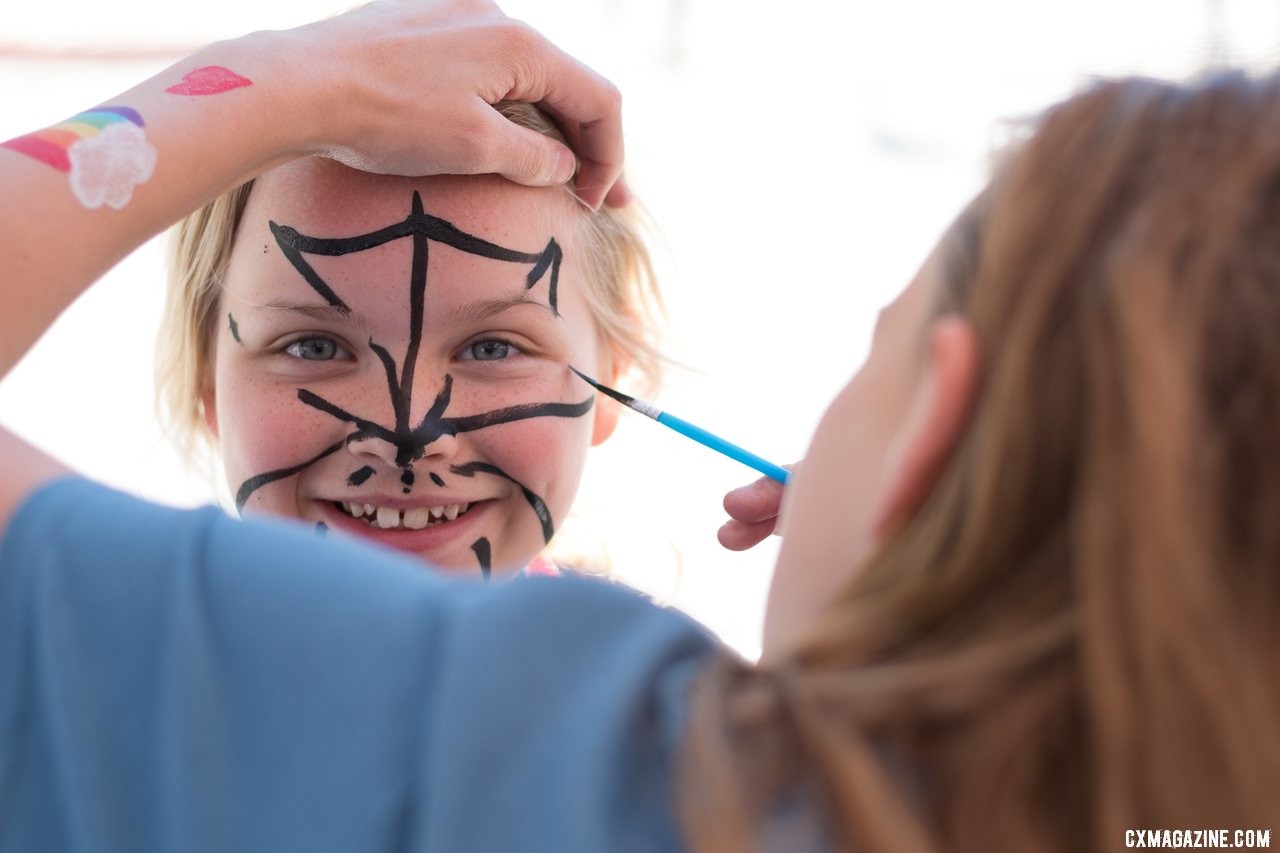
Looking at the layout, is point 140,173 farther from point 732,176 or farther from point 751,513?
point 732,176

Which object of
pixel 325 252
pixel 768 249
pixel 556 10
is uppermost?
pixel 556 10

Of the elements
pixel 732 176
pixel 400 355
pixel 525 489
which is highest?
pixel 732 176

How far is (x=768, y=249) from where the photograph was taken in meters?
2.38

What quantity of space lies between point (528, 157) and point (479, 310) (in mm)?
156

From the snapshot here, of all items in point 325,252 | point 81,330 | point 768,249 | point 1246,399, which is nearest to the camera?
point 1246,399

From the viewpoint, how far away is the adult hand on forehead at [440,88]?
0.94m

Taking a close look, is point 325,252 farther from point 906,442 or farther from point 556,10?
point 556,10

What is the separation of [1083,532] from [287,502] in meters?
0.89

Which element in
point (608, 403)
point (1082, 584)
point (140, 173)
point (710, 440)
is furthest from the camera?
point (608, 403)

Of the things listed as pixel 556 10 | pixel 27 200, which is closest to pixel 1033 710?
pixel 27 200

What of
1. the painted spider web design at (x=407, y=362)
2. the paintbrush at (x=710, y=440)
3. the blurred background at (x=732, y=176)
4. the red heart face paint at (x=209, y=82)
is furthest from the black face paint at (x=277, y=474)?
the blurred background at (x=732, y=176)

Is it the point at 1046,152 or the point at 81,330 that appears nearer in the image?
the point at 1046,152

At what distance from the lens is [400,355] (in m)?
1.13

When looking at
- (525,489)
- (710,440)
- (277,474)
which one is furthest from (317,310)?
(710,440)
